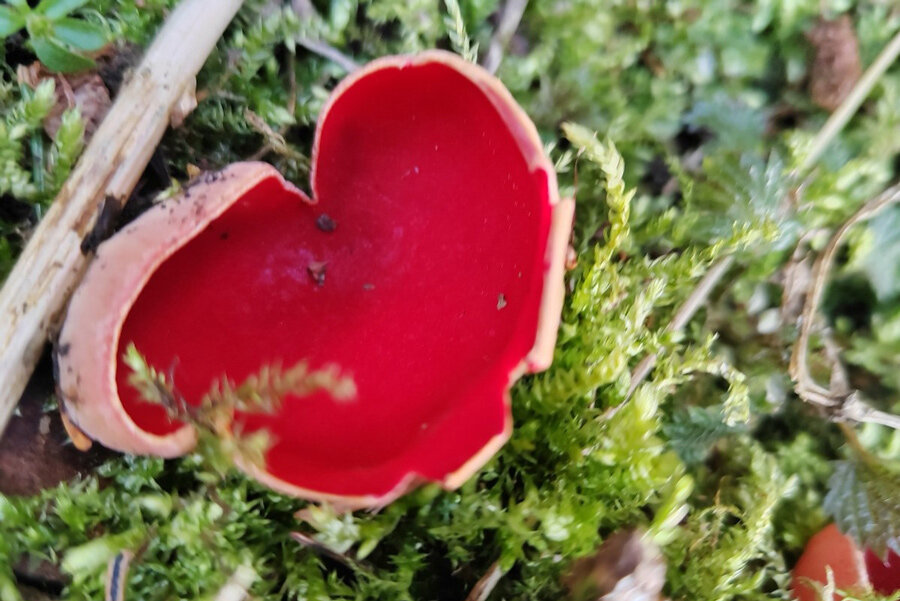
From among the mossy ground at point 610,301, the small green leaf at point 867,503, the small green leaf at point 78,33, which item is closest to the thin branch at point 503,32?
the mossy ground at point 610,301

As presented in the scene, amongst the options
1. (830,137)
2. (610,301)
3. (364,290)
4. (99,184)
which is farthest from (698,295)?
(99,184)

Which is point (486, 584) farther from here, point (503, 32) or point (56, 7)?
point (56, 7)

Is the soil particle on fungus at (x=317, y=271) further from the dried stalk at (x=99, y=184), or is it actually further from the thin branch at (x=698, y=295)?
the thin branch at (x=698, y=295)

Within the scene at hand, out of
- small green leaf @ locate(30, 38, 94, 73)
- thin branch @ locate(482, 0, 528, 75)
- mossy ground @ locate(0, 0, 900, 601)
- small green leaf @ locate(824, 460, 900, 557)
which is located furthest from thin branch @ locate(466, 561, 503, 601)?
small green leaf @ locate(30, 38, 94, 73)

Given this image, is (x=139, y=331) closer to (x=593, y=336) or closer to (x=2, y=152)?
(x=2, y=152)

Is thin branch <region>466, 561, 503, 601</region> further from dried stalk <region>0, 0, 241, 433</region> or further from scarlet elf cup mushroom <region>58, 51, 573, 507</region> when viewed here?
dried stalk <region>0, 0, 241, 433</region>

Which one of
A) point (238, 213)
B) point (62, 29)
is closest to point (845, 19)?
point (238, 213)
